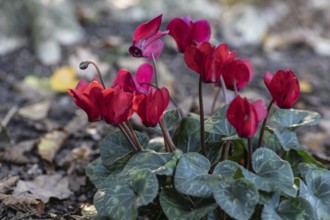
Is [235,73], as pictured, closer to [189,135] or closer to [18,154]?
[189,135]

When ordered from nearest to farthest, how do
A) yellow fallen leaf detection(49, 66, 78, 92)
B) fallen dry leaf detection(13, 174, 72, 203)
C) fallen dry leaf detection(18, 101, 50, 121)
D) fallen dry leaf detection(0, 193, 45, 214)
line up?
fallen dry leaf detection(0, 193, 45, 214)
fallen dry leaf detection(13, 174, 72, 203)
fallen dry leaf detection(18, 101, 50, 121)
yellow fallen leaf detection(49, 66, 78, 92)

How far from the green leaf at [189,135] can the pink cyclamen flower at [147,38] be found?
0.32 m

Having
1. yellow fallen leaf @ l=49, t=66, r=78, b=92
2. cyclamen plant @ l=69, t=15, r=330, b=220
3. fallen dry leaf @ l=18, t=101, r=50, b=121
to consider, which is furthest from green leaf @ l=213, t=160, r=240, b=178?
yellow fallen leaf @ l=49, t=66, r=78, b=92

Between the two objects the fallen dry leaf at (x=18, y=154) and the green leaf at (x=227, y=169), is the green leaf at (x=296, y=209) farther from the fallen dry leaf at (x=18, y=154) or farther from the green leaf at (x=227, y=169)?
the fallen dry leaf at (x=18, y=154)

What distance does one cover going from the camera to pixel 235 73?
2.09 metres

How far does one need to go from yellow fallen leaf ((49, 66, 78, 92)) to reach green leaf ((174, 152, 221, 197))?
1809 millimetres

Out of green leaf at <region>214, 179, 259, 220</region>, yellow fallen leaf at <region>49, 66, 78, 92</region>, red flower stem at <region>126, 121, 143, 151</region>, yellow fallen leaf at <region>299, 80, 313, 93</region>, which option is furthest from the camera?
yellow fallen leaf at <region>299, 80, 313, 93</region>

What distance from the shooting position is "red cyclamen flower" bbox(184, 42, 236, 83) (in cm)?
190

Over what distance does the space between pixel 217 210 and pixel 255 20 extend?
126 inches

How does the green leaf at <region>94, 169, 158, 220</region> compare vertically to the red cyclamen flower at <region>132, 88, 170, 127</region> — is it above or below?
below

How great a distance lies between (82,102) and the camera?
1.84m

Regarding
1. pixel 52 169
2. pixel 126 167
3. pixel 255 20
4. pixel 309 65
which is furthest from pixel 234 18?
pixel 126 167

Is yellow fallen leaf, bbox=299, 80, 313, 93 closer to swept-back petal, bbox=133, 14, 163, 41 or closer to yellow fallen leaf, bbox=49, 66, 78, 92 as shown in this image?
yellow fallen leaf, bbox=49, 66, 78, 92

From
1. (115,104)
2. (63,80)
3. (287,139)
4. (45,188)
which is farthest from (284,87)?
(63,80)
